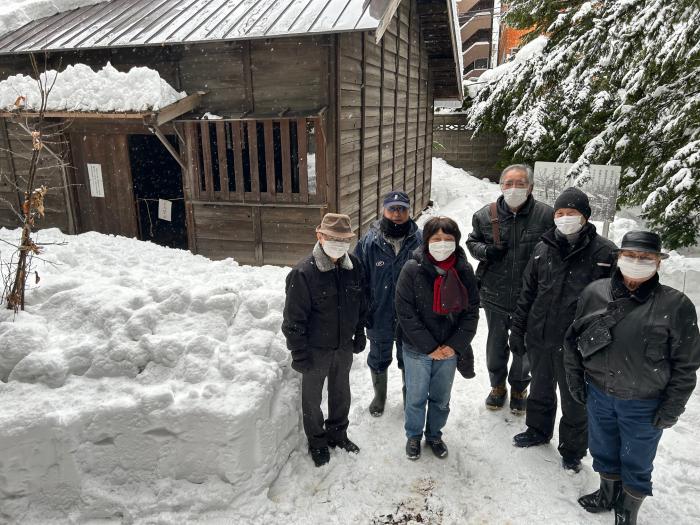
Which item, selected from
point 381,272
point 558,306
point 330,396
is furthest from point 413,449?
point 558,306

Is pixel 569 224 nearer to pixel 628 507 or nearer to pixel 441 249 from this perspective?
pixel 441 249

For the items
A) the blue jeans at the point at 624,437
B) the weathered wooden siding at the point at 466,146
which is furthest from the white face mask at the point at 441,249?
the weathered wooden siding at the point at 466,146

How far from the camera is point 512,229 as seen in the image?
155 inches

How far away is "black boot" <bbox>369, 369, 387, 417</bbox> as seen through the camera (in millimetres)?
4355

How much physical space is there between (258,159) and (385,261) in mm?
4335

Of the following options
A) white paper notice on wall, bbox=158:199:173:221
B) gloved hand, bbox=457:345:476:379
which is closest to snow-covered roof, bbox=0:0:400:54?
white paper notice on wall, bbox=158:199:173:221

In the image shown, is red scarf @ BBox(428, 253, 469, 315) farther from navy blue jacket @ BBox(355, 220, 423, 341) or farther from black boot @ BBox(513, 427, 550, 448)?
black boot @ BBox(513, 427, 550, 448)

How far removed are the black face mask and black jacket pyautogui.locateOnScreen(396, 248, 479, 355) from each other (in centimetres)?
54

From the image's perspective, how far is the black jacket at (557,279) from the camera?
3.36 metres

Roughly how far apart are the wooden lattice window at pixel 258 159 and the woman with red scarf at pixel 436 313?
14.0 ft

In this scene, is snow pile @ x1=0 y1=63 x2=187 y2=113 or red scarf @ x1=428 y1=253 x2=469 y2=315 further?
snow pile @ x1=0 y1=63 x2=187 y2=113

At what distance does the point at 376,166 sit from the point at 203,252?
386 centimetres

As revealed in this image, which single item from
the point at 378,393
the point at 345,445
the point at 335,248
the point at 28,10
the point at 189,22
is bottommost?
the point at 345,445

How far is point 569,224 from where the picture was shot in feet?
10.9
